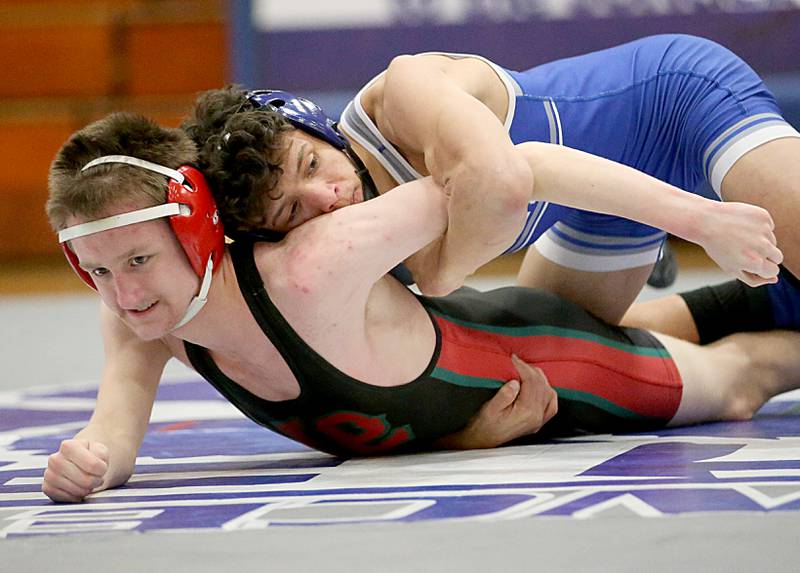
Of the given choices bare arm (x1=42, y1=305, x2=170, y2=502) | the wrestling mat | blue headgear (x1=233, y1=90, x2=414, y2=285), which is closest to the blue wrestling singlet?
blue headgear (x1=233, y1=90, x2=414, y2=285)

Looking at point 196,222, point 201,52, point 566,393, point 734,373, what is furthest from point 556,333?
point 201,52

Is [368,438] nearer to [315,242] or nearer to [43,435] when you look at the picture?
[315,242]

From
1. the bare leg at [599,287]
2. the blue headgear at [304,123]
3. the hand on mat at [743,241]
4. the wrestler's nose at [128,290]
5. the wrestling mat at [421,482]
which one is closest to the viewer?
the wrestling mat at [421,482]

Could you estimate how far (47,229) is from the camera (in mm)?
9312

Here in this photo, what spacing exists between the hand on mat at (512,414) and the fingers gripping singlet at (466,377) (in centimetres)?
2

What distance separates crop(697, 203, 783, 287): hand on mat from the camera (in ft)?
6.72

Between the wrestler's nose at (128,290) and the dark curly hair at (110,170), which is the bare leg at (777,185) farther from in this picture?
the wrestler's nose at (128,290)

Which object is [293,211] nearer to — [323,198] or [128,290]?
[323,198]

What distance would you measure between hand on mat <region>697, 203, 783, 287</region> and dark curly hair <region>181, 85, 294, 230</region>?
77 cm

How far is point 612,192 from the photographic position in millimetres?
2186

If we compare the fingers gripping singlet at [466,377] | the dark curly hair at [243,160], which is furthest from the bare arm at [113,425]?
the dark curly hair at [243,160]

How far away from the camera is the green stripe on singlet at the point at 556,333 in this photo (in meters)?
2.56

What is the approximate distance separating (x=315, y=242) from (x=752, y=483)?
84cm

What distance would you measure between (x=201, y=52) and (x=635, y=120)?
6.32 meters
